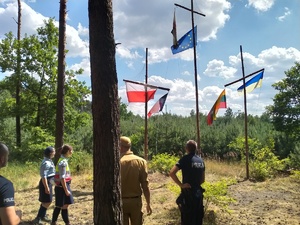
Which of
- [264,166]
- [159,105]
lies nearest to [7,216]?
[159,105]

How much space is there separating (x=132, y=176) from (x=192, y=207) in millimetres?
1548

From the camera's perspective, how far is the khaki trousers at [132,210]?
14.8 ft

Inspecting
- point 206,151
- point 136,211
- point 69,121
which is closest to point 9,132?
point 69,121

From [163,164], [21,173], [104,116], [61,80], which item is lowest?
[21,173]

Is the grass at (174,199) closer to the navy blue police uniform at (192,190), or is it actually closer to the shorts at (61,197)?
the shorts at (61,197)


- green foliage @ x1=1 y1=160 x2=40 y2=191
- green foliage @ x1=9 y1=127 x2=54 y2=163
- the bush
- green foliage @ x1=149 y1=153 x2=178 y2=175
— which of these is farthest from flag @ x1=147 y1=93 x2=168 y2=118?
green foliage @ x1=9 y1=127 x2=54 y2=163

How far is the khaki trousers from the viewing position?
451 centimetres

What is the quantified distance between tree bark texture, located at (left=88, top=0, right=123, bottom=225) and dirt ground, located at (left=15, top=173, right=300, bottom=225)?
3.58 metres

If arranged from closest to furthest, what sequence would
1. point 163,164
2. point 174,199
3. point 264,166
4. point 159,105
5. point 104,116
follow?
point 104,116 < point 174,199 < point 159,105 < point 264,166 < point 163,164

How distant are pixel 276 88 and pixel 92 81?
19633 mm

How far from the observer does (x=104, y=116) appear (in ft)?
12.9

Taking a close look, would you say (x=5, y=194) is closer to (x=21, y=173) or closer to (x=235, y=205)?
(x=235, y=205)

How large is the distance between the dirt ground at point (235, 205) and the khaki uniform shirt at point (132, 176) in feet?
9.62

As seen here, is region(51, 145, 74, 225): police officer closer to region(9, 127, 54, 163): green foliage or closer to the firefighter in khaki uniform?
the firefighter in khaki uniform
